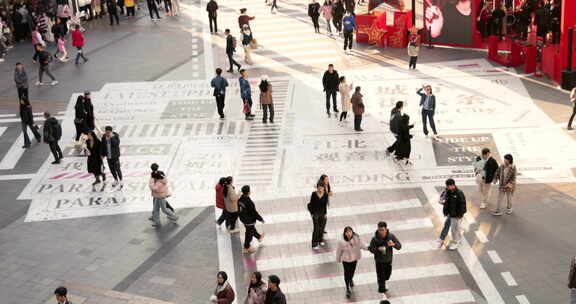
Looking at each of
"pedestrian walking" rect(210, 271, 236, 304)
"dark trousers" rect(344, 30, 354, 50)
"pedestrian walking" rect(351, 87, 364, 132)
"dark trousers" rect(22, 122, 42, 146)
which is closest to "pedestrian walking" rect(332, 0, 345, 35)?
"dark trousers" rect(344, 30, 354, 50)

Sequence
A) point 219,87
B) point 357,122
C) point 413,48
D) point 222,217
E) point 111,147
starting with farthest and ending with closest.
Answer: point 413,48, point 219,87, point 357,122, point 111,147, point 222,217

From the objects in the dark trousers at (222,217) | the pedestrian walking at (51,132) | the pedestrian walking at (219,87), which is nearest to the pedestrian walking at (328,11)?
the pedestrian walking at (219,87)

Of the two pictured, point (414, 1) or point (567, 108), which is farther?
point (414, 1)

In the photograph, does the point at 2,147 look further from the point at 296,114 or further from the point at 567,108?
the point at 567,108

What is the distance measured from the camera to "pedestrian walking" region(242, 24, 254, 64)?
3155cm

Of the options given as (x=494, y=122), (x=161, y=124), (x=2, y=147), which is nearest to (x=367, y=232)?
(x=494, y=122)

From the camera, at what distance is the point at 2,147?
24.7 metres

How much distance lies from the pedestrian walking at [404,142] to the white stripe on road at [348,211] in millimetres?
2299

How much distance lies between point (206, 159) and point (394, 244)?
9.28 metres

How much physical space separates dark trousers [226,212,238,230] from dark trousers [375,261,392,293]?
13.3ft

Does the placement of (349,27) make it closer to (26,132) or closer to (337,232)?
(26,132)

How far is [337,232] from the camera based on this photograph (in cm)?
1808

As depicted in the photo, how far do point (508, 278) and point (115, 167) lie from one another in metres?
10.5

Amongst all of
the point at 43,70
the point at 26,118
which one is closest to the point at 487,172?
the point at 26,118
